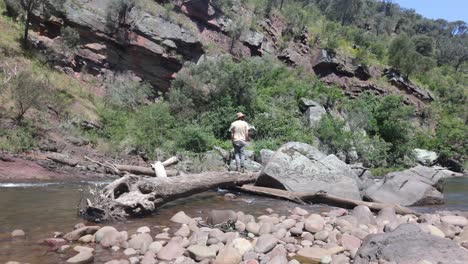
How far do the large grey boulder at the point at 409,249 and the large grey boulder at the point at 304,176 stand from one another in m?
6.32

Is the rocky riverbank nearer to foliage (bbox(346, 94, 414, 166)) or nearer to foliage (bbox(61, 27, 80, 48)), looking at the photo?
foliage (bbox(61, 27, 80, 48))

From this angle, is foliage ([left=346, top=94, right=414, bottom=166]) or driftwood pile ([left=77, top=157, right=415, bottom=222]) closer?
driftwood pile ([left=77, top=157, right=415, bottom=222])

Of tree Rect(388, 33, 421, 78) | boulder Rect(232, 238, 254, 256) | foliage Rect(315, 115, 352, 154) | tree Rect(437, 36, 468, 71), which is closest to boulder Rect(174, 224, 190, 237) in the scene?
boulder Rect(232, 238, 254, 256)

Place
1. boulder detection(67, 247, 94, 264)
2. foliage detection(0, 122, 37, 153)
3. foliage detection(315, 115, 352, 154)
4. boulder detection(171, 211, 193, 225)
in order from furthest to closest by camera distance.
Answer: foliage detection(315, 115, 352, 154) < foliage detection(0, 122, 37, 153) < boulder detection(171, 211, 193, 225) < boulder detection(67, 247, 94, 264)

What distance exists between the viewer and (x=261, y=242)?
6977 millimetres

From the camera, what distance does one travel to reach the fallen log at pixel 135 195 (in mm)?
8312

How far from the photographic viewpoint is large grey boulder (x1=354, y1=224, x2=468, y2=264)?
5.46 metres

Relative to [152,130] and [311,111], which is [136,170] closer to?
[152,130]

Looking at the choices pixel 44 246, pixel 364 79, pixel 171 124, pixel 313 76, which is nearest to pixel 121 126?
pixel 171 124

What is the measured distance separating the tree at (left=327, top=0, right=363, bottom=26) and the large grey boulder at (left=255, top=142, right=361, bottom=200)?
256 feet

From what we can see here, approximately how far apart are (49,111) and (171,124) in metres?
7.12

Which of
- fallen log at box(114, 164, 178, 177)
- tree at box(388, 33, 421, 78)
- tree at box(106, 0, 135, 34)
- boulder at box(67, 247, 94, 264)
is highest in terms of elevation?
tree at box(388, 33, 421, 78)

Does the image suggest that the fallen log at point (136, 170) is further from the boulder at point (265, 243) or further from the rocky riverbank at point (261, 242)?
the boulder at point (265, 243)

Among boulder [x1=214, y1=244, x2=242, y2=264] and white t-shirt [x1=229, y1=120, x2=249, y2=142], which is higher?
white t-shirt [x1=229, y1=120, x2=249, y2=142]
